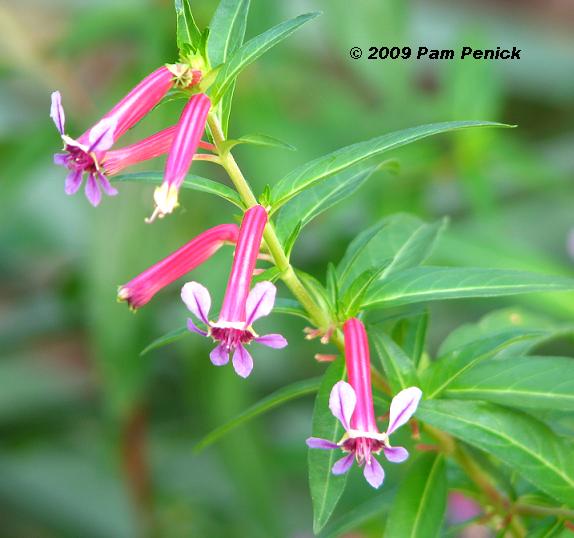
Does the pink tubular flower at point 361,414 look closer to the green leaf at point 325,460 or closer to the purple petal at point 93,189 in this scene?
the green leaf at point 325,460

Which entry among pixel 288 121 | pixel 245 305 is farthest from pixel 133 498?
pixel 245 305

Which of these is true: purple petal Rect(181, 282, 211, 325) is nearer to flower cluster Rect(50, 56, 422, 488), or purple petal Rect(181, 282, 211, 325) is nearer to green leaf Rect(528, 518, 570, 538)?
flower cluster Rect(50, 56, 422, 488)

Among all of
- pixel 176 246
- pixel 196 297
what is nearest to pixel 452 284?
pixel 196 297

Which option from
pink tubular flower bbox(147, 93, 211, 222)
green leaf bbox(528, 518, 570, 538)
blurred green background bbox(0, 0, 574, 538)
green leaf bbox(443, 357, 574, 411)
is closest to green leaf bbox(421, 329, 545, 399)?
green leaf bbox(443, 357, 574, 411)

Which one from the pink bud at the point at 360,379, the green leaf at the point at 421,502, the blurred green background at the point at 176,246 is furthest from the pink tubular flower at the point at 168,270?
the blurred green background at the point at 176,246

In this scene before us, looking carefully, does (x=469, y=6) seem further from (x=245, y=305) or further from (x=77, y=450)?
(x=245, y=305)


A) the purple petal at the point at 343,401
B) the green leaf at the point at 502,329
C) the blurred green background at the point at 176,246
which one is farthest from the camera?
the blurred green background at the point at 176,246
